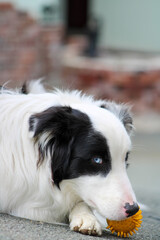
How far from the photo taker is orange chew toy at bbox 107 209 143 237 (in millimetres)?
3410

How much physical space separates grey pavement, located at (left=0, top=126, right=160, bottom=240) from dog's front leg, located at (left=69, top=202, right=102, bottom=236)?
5 centimetres

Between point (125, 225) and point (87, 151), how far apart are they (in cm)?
57

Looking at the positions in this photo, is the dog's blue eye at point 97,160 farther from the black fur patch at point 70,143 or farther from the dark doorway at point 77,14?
the dark doorway at point 77,14

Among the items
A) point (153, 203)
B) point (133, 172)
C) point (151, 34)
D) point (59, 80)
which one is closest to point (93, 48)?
point (59, 80)

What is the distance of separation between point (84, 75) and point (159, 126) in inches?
69.3

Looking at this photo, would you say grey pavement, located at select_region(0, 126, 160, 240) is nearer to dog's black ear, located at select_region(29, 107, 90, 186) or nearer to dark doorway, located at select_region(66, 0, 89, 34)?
dog's black ear, located at select_region(29, 107, 90, 186)

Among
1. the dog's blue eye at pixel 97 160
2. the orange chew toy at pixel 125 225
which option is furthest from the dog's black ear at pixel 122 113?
the orange chew toy at pixel 125 225

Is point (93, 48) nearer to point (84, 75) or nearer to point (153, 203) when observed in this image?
point (84, 75)

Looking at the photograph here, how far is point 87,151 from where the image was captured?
3.32 metres

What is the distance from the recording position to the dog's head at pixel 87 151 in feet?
10.7

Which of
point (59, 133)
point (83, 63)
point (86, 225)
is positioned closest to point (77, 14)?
point (83, 63)

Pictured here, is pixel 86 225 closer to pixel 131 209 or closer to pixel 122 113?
pixel 131 209

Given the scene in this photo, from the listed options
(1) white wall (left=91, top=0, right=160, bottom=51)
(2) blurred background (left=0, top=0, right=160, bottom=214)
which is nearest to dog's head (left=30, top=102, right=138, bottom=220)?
(2) blurred background (left=0, top=0, right=160, bottom=214)

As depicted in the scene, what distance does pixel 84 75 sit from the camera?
991cm
